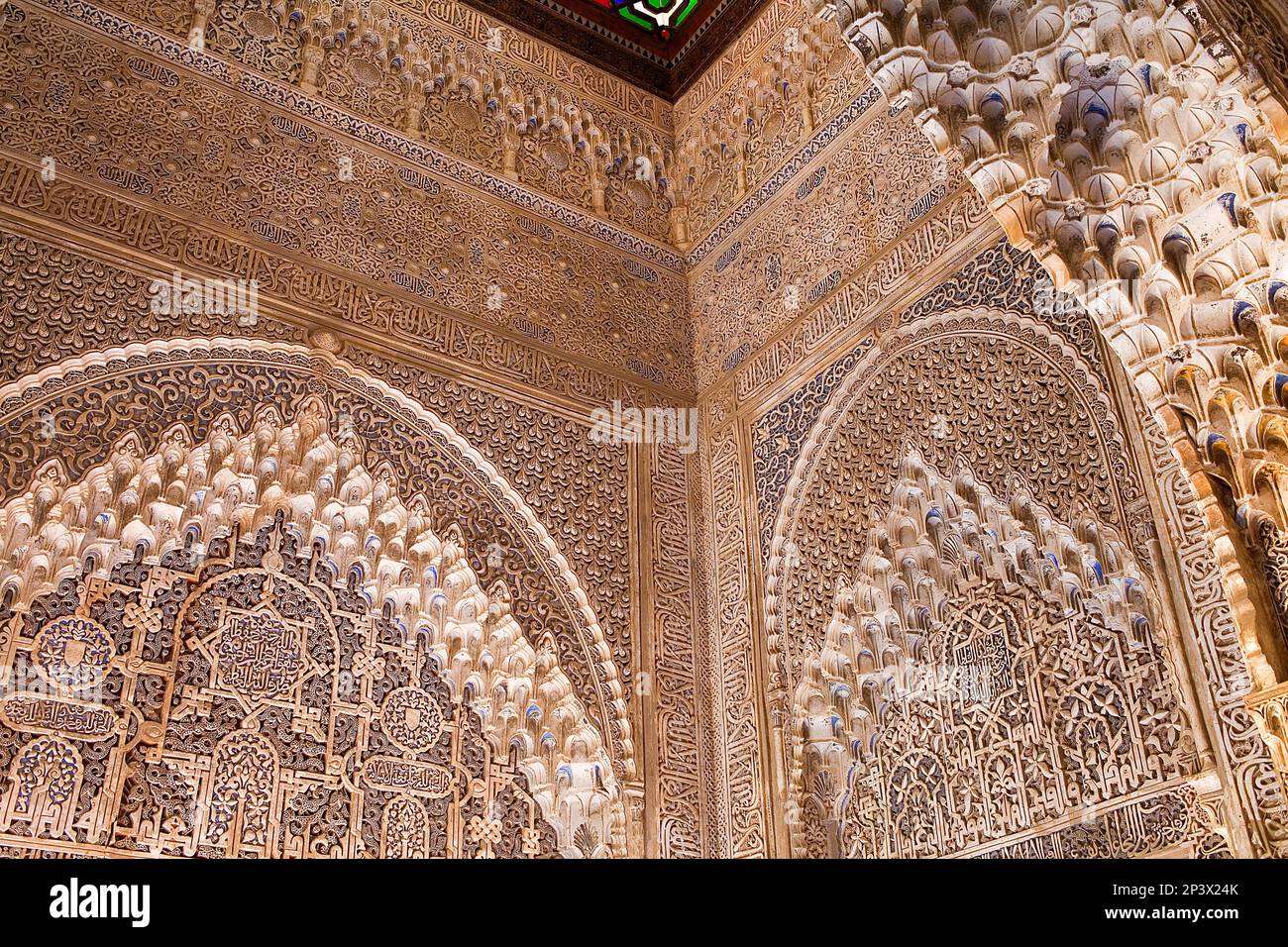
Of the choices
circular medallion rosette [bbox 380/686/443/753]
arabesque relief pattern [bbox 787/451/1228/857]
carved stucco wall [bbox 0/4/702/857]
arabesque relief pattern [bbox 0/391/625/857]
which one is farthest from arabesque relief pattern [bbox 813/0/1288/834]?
circular medallion rosette [bbox 380/686/443/753]

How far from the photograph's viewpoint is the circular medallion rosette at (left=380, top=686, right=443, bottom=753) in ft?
11.1

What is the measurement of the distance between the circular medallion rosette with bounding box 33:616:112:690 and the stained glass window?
3162mm

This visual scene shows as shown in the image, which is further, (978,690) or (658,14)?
(658,14)

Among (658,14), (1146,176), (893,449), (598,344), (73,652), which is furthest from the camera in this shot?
(658,14)

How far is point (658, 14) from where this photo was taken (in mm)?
4996

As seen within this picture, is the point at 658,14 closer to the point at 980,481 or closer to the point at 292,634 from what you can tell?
the point at 980,481

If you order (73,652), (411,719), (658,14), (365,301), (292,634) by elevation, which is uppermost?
(658,14)

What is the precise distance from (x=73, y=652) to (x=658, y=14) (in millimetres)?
3325

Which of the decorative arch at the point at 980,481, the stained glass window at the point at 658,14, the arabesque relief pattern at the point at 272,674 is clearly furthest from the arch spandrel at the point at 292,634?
the stained glass window at the point at 658,14

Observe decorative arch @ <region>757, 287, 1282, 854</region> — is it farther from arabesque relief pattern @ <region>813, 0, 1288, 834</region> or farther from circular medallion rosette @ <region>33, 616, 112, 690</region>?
circular medallion rosette @ <region>33, 616, 112, 690</region>

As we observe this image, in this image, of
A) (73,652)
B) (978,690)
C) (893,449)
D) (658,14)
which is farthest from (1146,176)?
(658,14)

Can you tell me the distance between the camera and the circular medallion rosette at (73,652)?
2.97 metres

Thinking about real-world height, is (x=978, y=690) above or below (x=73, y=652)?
below
